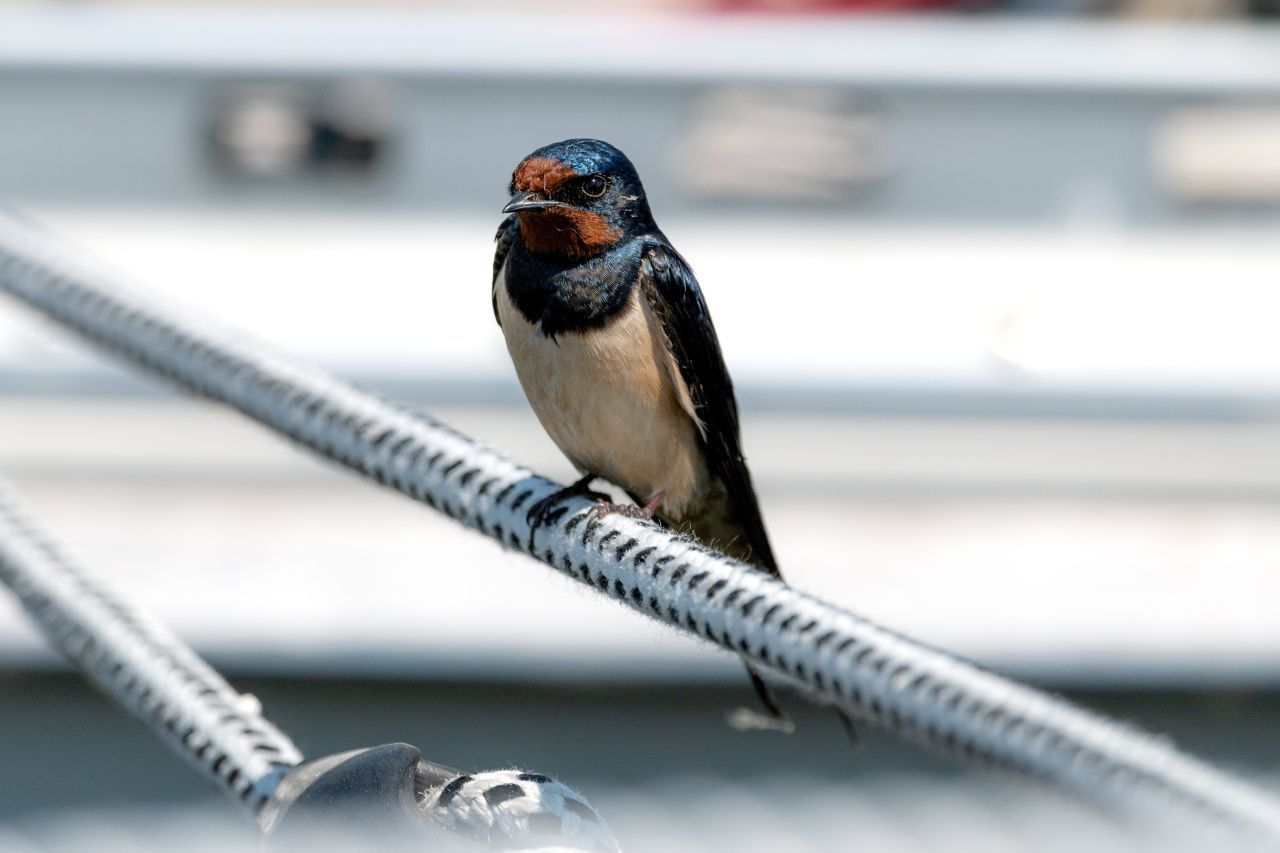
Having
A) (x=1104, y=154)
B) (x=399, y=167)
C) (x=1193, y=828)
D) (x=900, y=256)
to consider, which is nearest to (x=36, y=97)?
(x=399, y=167)

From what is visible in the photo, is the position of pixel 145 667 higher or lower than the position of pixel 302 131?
lower

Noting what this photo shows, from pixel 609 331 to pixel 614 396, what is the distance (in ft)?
A: 0.17

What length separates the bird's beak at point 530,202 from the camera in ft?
3.61

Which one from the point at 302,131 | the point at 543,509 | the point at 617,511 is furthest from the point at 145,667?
the point at 302,131

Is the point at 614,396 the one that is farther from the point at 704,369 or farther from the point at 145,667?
the point at 145,667

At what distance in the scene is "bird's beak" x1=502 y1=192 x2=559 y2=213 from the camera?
3.61 ft

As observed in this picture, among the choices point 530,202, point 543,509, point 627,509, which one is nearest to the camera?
point 543,509

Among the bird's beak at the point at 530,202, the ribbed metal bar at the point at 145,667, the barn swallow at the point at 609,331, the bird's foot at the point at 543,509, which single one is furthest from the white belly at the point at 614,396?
the ribbed metal bar at the point at 145,667

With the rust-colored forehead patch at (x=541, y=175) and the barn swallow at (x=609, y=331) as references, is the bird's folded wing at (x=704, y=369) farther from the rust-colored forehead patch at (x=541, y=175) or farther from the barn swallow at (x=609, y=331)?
the rust-colored forehead patch at (x=541, y=175)

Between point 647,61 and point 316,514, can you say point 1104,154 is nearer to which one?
point 647,61

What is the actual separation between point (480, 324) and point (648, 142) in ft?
1.36

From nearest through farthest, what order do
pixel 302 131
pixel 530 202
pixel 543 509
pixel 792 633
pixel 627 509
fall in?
pixel 792 633 < pixel 543 509 < pixel 530 202 < pixel 627 509 < pixel 302 131

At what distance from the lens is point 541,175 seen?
1.12m

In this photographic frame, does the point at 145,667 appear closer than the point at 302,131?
Yes
